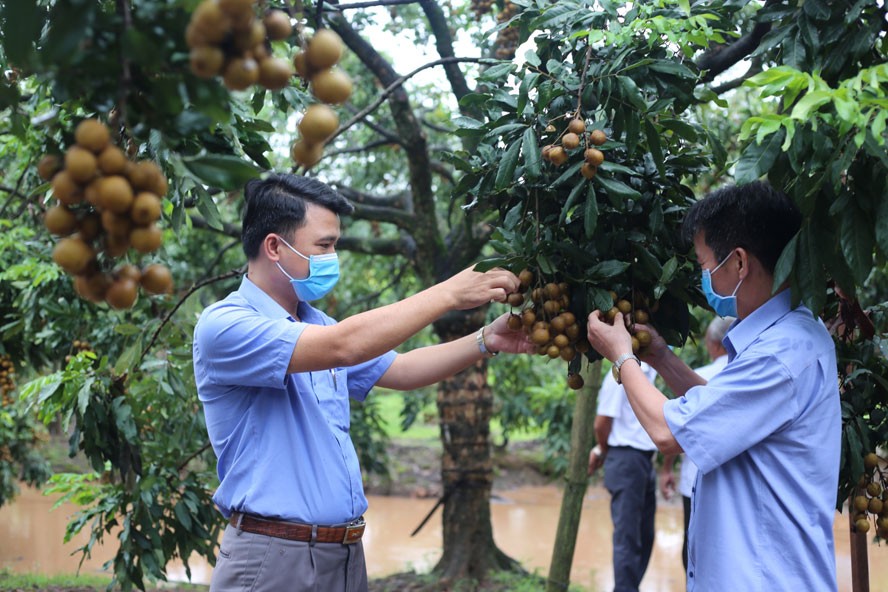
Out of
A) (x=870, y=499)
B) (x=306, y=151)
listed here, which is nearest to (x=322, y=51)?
(x=306, y=151)

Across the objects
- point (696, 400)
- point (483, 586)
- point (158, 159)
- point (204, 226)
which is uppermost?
point (204, 226)

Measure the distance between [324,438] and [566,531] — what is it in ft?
8.92

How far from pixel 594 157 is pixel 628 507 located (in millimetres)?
3362

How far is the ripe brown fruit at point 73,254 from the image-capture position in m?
1.21

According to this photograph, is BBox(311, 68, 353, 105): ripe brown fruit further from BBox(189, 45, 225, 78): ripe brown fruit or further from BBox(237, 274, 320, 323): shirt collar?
BBox(237, 274, 320, 323): shirt collar

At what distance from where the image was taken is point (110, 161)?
3.83ft

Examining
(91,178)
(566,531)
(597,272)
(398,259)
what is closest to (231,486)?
(597,272)

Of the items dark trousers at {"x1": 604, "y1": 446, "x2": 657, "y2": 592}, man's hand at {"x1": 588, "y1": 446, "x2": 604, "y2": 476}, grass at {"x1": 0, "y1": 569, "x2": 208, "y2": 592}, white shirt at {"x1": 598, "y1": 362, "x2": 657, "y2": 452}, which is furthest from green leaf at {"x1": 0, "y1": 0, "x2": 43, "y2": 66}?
grass at {"x1": 0, "y1": 569, "x2": 208, "y2": 592}

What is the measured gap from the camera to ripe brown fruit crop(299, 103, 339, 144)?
1303 mm

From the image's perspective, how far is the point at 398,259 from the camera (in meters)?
8.96

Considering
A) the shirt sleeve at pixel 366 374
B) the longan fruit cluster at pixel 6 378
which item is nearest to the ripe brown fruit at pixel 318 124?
the shirt sleeve at pixel 366 374

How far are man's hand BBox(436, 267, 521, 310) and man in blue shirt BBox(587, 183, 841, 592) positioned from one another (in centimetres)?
37

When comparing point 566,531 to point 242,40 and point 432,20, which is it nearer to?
point 432,20

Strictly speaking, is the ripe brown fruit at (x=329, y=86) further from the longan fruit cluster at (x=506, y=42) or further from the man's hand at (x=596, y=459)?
the man's hand at (x=596, y=459)
